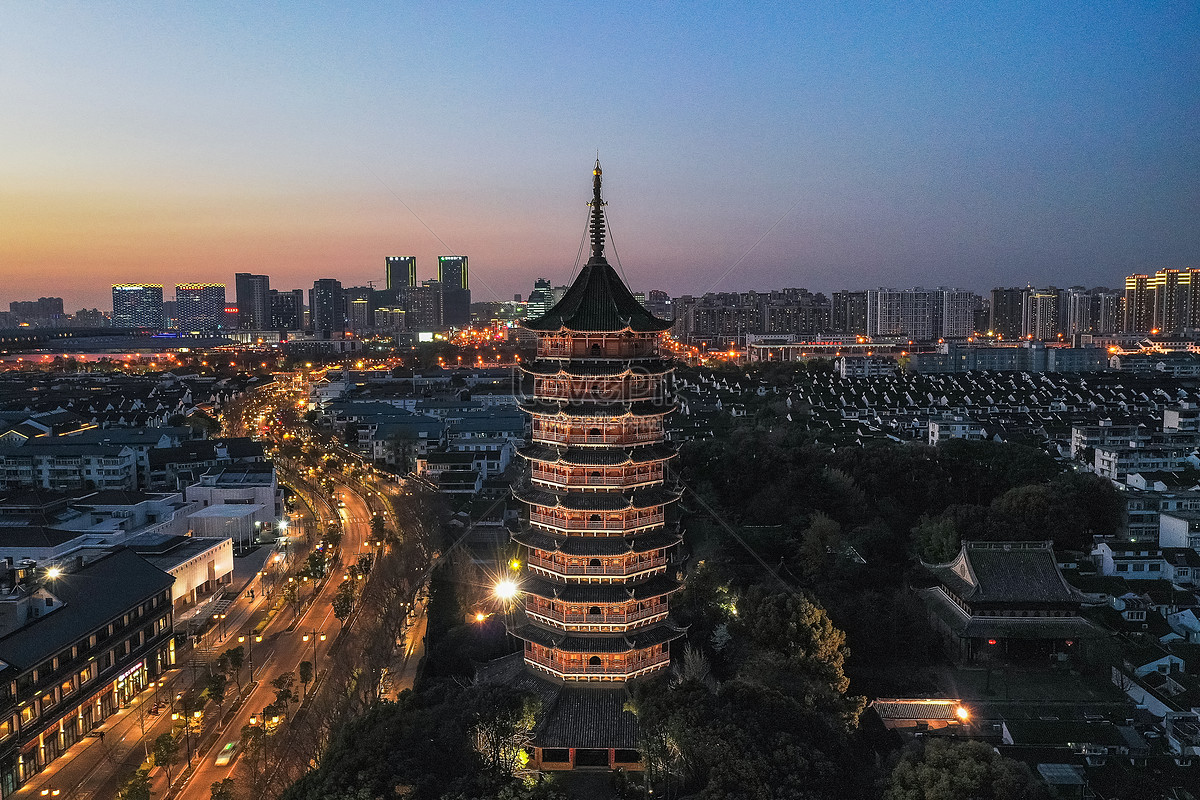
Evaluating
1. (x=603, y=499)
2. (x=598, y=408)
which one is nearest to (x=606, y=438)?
(x=598, y=408)

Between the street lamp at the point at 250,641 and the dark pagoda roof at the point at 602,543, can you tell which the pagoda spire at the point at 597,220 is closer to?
the dark pagoda roof at the point at 602,543

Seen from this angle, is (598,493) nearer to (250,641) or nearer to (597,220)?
(597,220)

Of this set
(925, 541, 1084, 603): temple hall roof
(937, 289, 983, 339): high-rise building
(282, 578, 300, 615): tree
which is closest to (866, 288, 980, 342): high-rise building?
(937, 289, 983, 339): high-rise building

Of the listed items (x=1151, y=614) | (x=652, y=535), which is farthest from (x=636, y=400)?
(x=1151, y=614)

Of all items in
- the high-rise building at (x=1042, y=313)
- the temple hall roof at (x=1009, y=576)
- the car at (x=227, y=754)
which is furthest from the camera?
the high-rise building at (x=1042, y=313)

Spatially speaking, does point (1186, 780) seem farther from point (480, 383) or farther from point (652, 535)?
point (480, 383)

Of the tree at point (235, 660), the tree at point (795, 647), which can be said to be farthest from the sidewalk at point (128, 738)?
the tree at point (795, 647)

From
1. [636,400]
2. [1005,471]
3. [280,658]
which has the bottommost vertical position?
[280,658]
